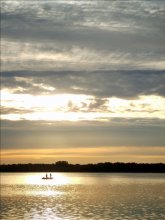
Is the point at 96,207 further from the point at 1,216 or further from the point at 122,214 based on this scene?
the point at 1,216

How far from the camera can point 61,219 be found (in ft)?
200

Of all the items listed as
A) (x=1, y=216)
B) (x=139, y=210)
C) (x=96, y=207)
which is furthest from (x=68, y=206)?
(x=1, y=216)

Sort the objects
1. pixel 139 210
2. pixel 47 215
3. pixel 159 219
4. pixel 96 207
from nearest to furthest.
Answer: pixel 159 219 < pixel 47 215 < pixel 139 210 < pixel 96 207

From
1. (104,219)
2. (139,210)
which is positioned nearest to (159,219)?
(104,219)

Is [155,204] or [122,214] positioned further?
[155,204]

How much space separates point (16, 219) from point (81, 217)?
797 centimetres

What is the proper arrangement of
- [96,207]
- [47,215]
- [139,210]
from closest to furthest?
[47,215]
[139,210]
[96,207]

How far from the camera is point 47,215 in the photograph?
66062mm

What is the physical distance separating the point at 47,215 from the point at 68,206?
48.7 ft

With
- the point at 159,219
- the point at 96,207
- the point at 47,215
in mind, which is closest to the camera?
the point at 159,219

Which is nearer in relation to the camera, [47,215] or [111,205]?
[47,215]

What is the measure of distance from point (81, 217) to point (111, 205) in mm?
17963

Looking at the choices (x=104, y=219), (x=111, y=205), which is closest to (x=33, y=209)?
(x=111, y=205)

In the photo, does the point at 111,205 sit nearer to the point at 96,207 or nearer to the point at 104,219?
the point at 96,207
